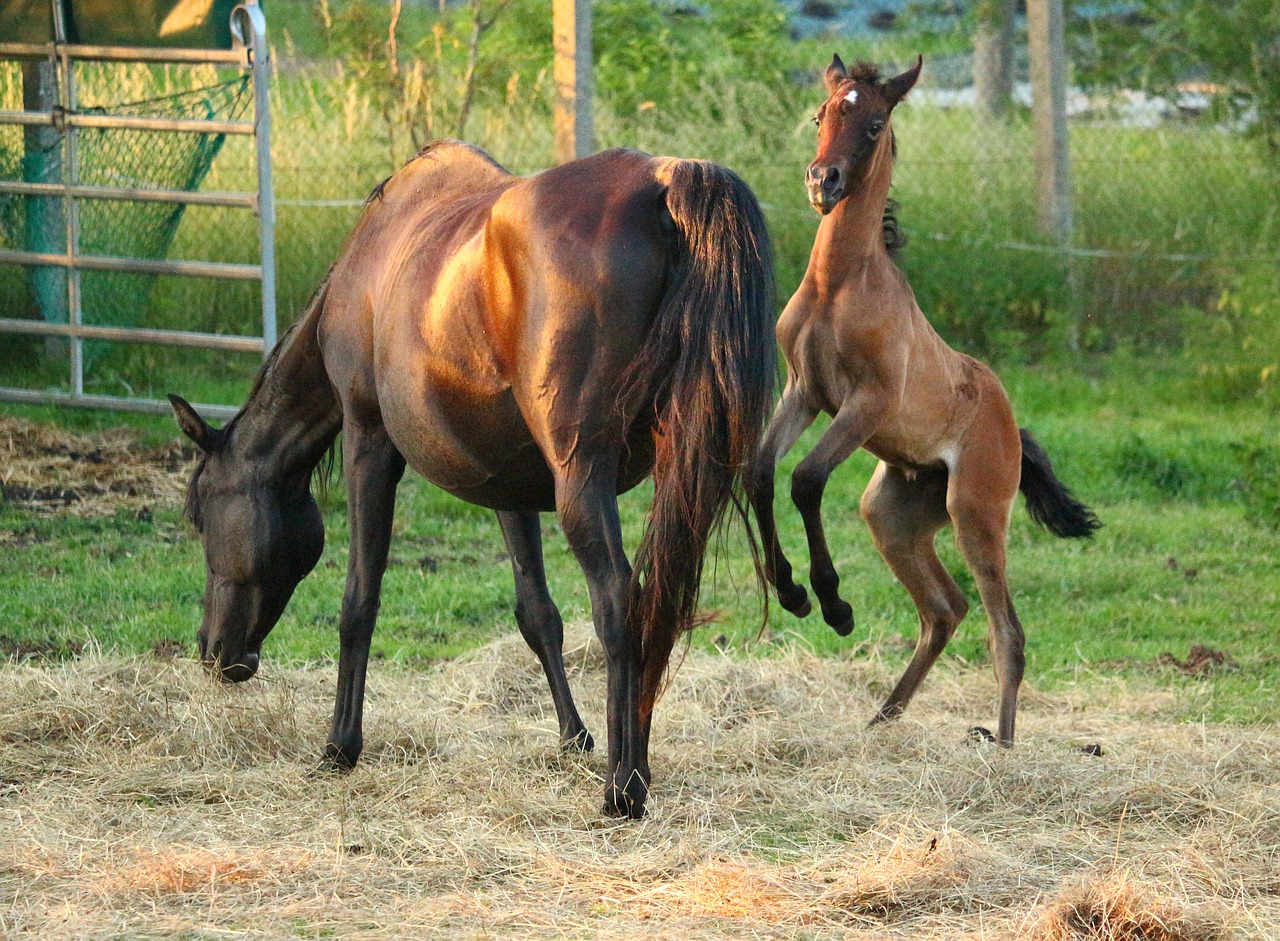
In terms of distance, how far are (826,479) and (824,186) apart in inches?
33.8

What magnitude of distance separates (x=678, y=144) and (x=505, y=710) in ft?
21.1

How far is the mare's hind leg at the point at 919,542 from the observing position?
5312mm

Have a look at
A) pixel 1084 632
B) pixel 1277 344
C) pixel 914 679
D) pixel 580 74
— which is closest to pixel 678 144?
pixel 580 74

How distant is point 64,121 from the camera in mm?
8727

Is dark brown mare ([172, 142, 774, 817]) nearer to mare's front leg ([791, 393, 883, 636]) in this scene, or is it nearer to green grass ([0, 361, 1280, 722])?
mare's front leg ([791, 393, 883, 636])

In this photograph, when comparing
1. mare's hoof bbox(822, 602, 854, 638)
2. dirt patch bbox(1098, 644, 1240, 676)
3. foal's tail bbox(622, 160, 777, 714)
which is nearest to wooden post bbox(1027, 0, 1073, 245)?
dirt patch bbox(1098, 644, 1240, 676)

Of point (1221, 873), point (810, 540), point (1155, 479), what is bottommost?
point (1155, 479)

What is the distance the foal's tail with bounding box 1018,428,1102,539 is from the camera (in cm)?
555

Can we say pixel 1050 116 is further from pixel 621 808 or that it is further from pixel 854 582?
pixel 621 808

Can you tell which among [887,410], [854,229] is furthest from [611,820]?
[854,229]

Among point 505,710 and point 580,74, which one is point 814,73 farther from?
point 505,710

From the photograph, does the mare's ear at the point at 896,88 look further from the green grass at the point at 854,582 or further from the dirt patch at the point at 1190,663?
the dirt patch at the point at 1190,663

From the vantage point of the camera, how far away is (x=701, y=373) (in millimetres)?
3748

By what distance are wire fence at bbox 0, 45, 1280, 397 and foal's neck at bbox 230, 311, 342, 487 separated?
513 cm
